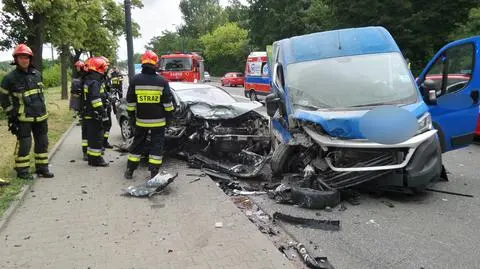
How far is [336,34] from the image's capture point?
7215 millimetres

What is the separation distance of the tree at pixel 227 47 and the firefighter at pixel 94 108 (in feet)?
172

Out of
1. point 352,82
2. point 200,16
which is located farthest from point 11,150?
point 200,16

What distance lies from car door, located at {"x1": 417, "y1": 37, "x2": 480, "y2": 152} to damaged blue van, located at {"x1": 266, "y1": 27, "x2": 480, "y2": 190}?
13 millimetres

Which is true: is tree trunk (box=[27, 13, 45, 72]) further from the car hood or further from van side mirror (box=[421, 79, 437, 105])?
van side mirror (box=[421, 79, 437, 105])

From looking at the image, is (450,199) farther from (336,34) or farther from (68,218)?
(68,218)

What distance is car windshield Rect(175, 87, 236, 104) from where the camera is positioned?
29.0 feet

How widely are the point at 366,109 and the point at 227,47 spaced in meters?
59.3

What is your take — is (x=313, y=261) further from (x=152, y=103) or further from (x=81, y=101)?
(x=81, y=101)

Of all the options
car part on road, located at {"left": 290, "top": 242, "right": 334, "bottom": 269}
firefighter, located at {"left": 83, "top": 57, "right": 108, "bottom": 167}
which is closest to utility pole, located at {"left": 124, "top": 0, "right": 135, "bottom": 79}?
firefighter, located at {"left": 83, "top": 57, "right": 108, "bottom": 167}

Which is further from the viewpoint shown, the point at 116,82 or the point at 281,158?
the point at 116,82

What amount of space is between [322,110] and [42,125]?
4169mm

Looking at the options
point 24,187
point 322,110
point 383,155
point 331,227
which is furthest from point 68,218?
point 383,155

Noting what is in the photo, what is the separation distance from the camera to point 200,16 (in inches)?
3519

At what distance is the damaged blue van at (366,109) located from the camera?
564 cm
